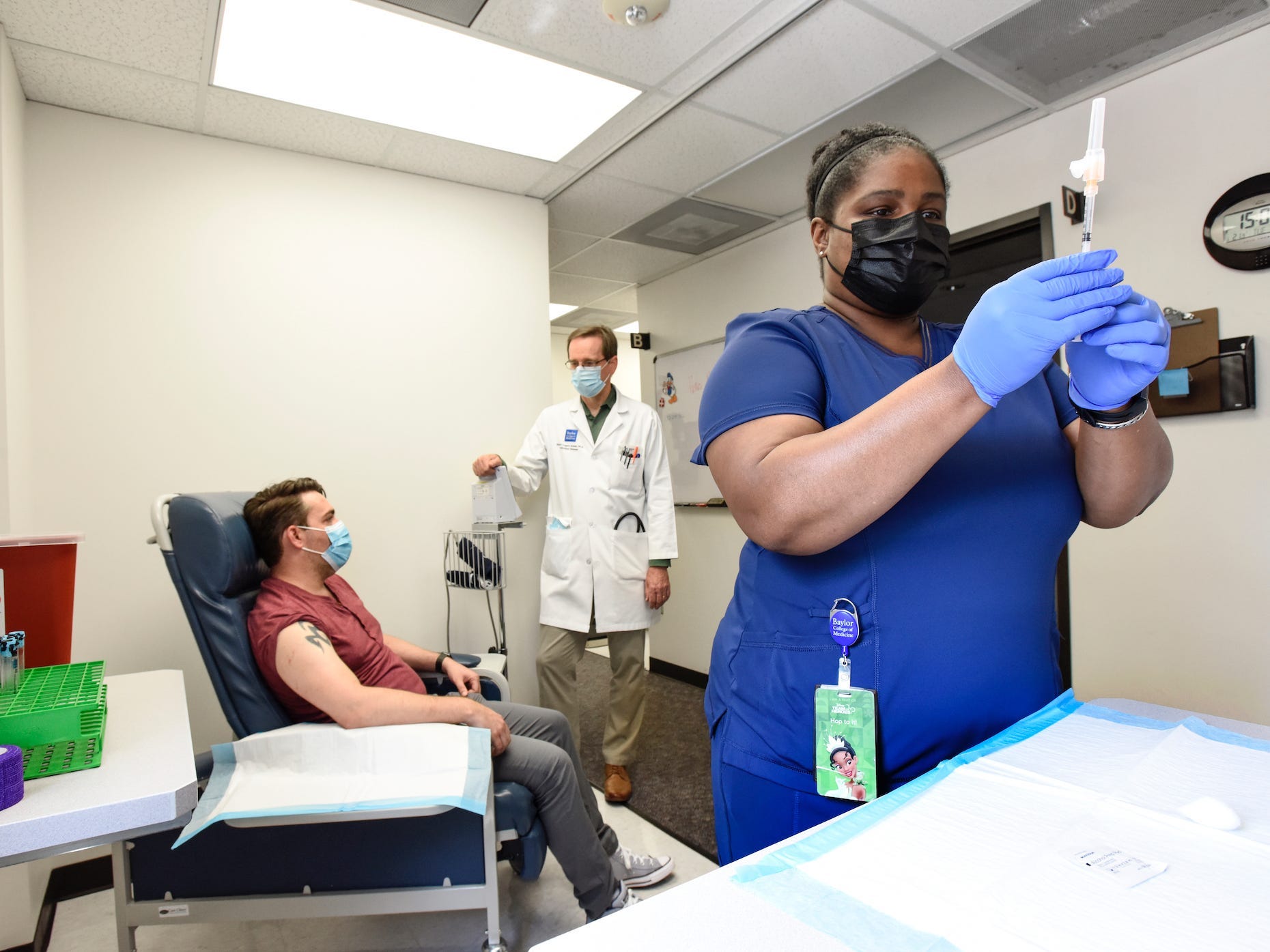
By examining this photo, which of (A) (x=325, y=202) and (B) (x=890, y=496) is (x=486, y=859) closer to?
(B) (x=890, y=496)

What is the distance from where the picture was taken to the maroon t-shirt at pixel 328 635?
1579 millimetres

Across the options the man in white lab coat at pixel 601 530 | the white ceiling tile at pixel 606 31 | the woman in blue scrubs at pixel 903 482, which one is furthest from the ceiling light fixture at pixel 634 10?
the woman in blue scrubs at pixel 903 482

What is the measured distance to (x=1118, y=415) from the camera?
0.76 m

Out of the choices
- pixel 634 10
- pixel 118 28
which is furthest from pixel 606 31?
pixel 118 28

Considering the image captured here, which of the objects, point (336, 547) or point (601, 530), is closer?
point (336, 547)

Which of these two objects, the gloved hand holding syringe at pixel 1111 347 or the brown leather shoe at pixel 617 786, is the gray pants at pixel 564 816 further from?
the gloved hand holding syringe at pixel 1111 347

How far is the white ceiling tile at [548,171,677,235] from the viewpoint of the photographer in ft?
9.71

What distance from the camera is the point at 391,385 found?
8.94ft

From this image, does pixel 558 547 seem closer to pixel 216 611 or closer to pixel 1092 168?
pixel 216 611

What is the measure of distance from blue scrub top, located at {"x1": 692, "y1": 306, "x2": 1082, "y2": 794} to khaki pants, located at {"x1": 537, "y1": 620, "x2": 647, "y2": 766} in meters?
1.95

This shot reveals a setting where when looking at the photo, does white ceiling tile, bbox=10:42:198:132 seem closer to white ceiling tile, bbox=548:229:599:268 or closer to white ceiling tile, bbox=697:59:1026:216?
white ceiling tile, bbox=548:229:599:268

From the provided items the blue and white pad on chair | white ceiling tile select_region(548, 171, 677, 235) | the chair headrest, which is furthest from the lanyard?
white ceiling tile select_region(548, 171, 677, 235)

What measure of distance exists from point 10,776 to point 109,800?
106mm

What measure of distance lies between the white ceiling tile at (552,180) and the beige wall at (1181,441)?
161 cm
